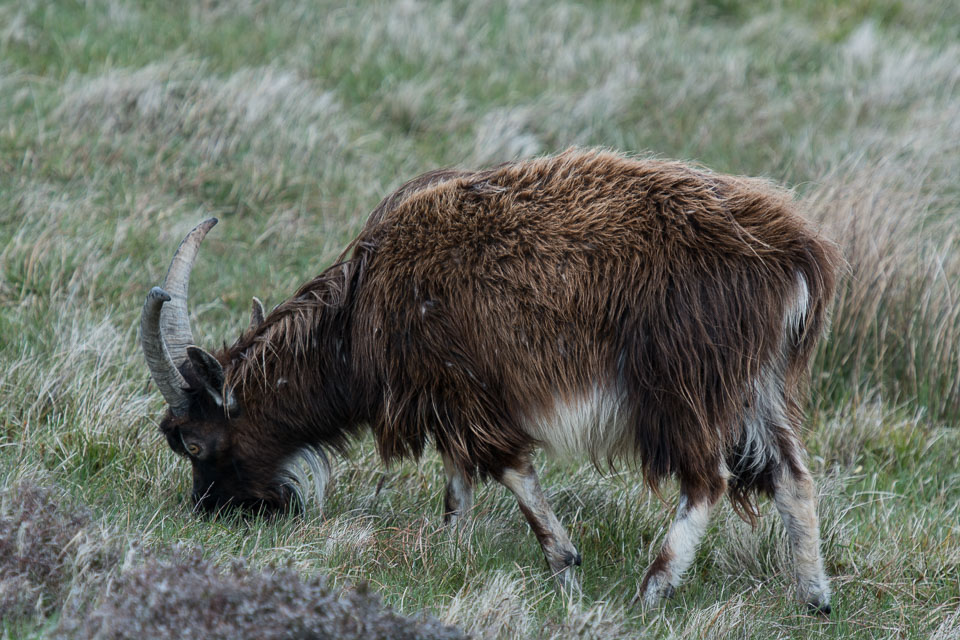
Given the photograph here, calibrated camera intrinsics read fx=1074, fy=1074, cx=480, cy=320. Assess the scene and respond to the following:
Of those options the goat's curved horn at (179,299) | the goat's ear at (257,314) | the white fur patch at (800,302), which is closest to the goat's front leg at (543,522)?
the white fur patch at (800,302)

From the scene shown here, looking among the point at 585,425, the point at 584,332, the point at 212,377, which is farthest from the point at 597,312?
the point at 212,377

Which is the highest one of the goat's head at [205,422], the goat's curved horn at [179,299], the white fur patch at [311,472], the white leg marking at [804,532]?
the goat's curved horn at [179,299]

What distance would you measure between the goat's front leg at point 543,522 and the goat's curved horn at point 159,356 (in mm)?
1568

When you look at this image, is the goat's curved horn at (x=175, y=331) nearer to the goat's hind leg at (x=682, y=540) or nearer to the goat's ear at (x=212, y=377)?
the goat's ear at (x=212, y=377)

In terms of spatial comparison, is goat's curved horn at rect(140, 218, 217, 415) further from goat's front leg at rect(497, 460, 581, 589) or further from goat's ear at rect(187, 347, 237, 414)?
goat's front leg at rect(497, 460, 581, 589)

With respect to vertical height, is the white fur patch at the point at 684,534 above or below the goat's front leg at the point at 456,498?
above

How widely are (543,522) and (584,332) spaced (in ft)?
3.06

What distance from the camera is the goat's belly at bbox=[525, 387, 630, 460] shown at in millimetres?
4621

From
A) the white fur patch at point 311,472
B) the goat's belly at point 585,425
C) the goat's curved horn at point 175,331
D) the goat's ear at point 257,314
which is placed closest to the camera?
the goat's belly at point 585,425

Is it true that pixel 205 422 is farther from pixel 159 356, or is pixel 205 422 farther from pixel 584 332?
pixel 584 332

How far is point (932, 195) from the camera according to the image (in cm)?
788

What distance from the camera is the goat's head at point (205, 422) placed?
5008 mm

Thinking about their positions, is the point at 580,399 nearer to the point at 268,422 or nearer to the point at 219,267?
the point at 268,422

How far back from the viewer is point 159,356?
4.87 metres
